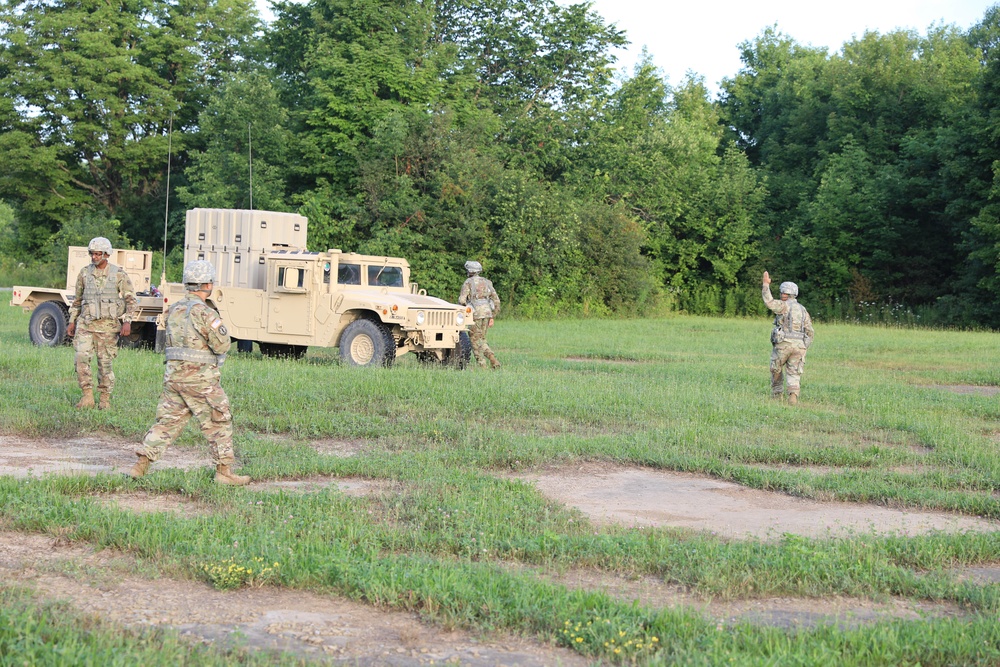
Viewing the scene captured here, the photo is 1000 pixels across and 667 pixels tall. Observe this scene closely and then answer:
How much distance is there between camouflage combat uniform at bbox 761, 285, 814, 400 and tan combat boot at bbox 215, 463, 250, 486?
7568 mm

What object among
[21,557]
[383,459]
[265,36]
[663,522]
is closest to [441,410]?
[383,459]

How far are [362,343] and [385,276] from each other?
1.81 m

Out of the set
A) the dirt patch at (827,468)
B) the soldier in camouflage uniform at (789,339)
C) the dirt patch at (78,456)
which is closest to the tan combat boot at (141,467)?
the dirt patch at (78,456)

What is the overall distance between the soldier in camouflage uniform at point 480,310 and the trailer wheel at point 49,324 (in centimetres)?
743

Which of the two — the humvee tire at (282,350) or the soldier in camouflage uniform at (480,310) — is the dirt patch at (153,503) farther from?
the humvee tire at (282,350)

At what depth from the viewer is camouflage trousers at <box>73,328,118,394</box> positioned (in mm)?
11461

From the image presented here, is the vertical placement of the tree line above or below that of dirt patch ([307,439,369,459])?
above

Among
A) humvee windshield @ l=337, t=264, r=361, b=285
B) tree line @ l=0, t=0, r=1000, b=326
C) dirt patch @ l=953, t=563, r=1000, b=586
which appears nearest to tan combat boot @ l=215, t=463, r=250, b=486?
dirt patch @ l=953, t=563, r=1000, b=586

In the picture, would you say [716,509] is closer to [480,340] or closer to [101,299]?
[101,299]

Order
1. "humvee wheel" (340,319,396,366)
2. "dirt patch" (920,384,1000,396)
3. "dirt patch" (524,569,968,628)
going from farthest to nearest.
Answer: "humvee wheel" (340,319,396,366)
"dirt patch" (920,384,1000,396)
"dirt patch" (524,569,968,628)

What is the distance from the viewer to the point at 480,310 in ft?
57.7

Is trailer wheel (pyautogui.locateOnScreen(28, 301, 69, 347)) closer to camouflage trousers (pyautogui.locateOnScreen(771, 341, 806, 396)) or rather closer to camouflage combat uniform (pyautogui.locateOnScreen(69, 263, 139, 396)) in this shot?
camouflage combat uniform (pyautogui.locateOnScreen(69, 263, 139, 396))

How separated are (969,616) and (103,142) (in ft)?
141

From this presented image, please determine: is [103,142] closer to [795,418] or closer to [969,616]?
[795,418]
